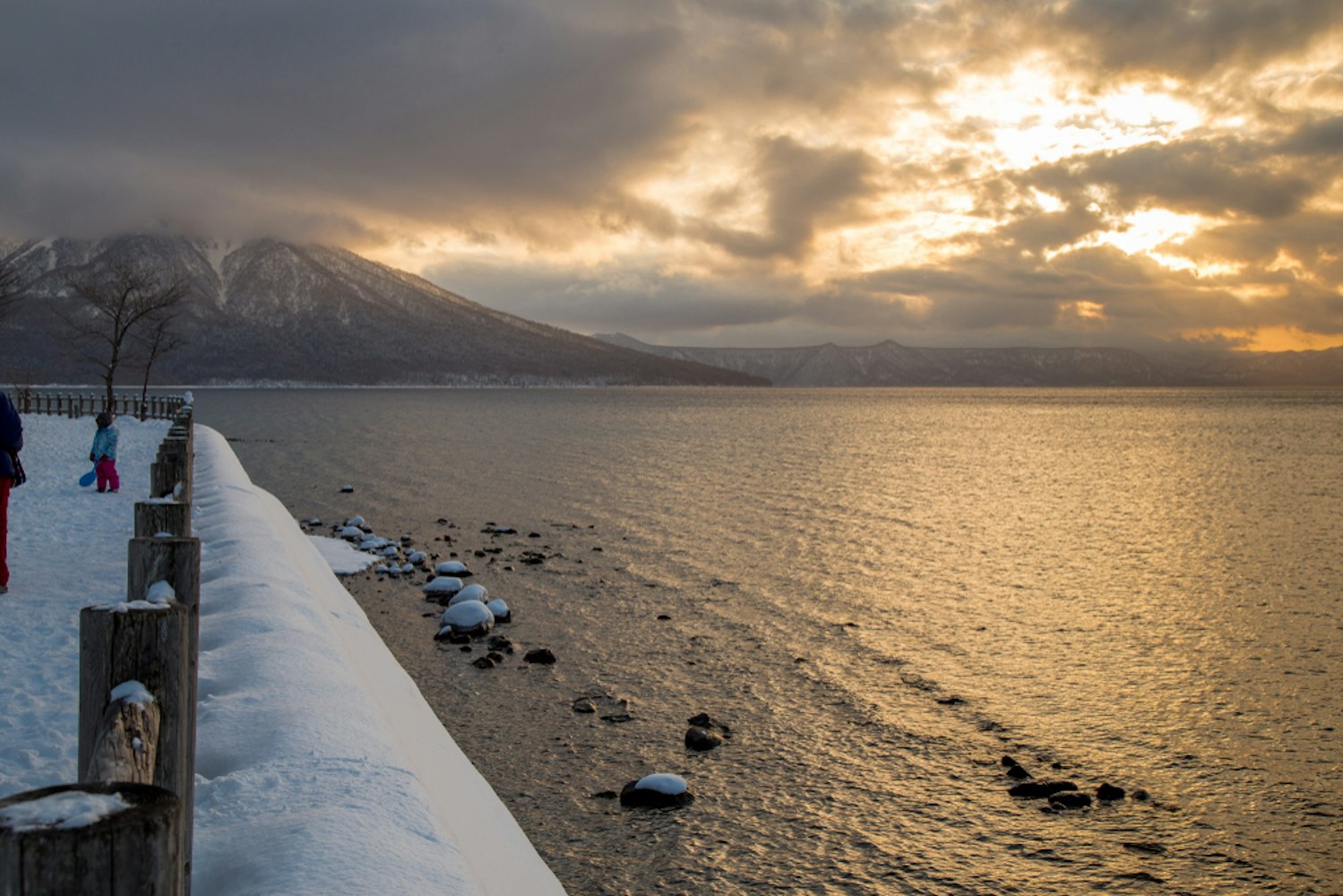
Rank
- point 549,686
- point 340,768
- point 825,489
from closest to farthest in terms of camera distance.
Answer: point 340,768 → point 549,686 → point 825,489

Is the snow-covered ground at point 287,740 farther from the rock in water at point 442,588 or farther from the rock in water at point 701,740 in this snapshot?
the rock in water at point 442,588

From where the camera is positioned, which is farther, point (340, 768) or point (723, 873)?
point (723, 873)

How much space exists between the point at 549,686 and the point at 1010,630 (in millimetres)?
6864

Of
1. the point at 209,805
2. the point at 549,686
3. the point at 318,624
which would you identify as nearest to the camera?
the point at 209,805

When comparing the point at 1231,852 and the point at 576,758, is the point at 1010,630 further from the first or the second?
the point at 576,758

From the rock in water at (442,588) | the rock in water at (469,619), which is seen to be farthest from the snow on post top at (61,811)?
the rock in water at (442,588)

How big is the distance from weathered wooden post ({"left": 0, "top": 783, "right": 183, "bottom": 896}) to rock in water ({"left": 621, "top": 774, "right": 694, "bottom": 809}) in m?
5.98

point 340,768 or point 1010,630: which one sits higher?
point 340,768

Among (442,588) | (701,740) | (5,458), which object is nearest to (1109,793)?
(701,740)

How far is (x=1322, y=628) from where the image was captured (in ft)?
42.4

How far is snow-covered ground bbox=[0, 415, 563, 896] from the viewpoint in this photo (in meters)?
3.88

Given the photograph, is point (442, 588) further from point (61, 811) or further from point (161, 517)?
point (61, 811)

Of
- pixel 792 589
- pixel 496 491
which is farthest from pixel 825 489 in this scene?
pixel 792 589

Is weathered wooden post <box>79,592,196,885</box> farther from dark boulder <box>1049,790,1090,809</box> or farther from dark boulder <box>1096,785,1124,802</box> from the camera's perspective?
dark boulder <box>1096,785,1124,802</box>
